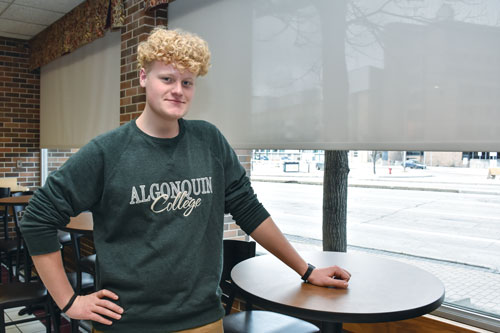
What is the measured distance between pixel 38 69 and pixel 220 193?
571 cm

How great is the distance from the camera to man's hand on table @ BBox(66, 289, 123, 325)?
4.23ft

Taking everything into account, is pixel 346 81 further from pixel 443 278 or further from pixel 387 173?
pixel 443 278

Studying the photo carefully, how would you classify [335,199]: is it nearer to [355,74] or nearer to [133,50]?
[355,74]

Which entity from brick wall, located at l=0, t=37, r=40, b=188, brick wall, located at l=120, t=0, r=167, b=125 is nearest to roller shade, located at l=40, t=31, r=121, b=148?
brick wall, located at l=0, t=37, r=40, b=188

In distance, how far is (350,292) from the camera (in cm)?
156

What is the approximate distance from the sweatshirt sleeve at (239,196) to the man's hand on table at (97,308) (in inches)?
19.3

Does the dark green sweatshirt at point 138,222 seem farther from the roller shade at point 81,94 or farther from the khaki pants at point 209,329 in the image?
the roller shade at point 81,94

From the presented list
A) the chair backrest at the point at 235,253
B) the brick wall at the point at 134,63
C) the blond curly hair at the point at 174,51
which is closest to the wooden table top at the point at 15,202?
the brick wall at the point at 134,63

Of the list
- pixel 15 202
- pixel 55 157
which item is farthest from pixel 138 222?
pixel 55 157

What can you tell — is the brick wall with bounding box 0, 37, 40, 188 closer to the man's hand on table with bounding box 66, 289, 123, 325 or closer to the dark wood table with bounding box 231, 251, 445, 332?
the dark wood table with bounding box 231, 251, 445, 332

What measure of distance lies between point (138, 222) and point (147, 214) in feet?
0.12

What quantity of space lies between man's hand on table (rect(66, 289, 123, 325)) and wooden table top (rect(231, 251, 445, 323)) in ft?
1.58

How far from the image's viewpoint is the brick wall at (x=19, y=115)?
233 inches

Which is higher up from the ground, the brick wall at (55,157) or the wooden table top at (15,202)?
the brick wall at (55,157)
